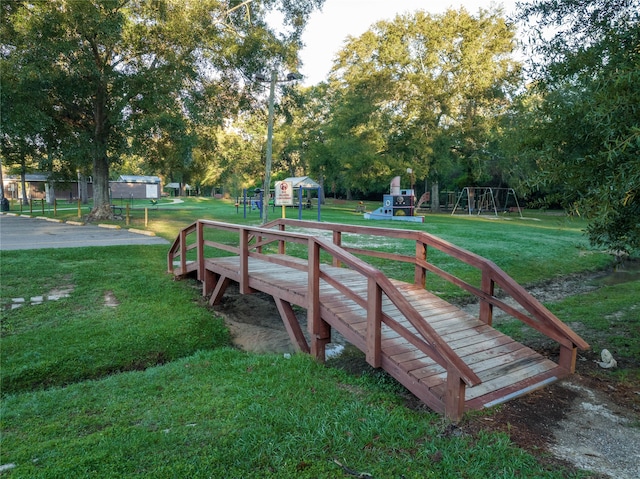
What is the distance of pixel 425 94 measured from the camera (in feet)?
92.4

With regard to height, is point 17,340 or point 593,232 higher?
point 593,232

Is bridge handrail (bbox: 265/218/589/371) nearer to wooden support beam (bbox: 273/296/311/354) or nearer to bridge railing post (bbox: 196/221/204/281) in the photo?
wooden support beam (bbox: 273/296/311/354)

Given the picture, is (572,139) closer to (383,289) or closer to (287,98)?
(383,289)

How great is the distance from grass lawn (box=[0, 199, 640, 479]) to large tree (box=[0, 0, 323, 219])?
898 centimetres

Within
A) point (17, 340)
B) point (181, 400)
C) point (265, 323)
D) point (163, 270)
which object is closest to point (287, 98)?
point (163, 270)

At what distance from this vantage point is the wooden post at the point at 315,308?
14.8ft

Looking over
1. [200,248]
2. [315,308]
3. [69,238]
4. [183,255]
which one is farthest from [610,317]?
[69,238]

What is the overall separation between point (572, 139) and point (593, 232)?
1.03 metres

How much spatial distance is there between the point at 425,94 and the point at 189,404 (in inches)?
1106

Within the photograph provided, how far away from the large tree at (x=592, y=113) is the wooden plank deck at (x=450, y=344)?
1.41 meters

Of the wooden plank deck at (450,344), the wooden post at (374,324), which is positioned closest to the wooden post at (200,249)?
the wooden plank deck at (450,344)

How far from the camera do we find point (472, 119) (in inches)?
1152

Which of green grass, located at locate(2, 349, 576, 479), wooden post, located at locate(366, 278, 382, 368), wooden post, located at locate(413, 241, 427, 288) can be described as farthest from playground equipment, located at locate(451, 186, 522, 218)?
green grass, located at locate(2, 349, 576, 479)

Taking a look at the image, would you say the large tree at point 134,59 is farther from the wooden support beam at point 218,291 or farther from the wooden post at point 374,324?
the wooden post at point 374,324
